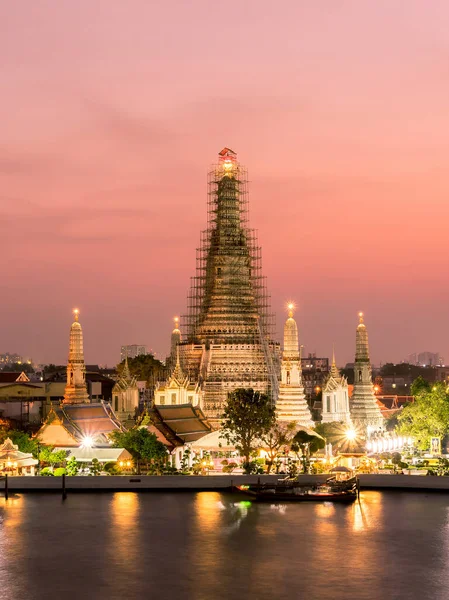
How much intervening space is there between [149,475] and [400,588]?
71.4 ft

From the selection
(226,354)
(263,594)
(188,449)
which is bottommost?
(263,594)

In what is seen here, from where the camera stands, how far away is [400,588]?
30766 mm

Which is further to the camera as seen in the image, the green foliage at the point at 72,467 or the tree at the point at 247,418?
the tree at the point at 247,418

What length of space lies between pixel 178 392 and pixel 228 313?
10.2 m

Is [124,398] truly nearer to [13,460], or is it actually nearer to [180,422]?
[180,422]

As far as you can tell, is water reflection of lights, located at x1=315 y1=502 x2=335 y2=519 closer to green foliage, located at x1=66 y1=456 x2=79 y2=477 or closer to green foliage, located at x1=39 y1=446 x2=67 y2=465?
green foliage, located at x1=66 y1=456 x2=79 y2=477

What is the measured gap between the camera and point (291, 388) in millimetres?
63688

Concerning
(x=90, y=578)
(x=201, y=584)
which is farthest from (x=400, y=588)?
(x=90, y=578)

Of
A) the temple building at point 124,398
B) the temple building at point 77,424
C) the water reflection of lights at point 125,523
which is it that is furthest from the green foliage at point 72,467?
the temple building at point 124,398

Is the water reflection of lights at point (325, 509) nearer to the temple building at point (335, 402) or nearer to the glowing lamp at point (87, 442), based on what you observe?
the glowing lamp at point (87, 442)

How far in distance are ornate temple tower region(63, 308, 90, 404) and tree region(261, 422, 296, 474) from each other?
1545cm

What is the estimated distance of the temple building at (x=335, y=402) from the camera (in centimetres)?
6731

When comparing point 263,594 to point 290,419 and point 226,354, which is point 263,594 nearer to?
point 290,419

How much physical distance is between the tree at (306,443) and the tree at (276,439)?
0.63 m
